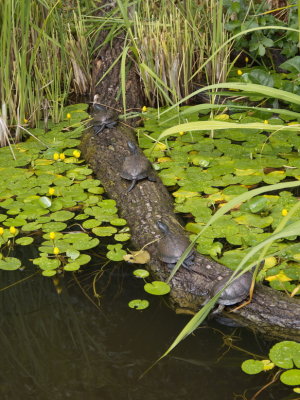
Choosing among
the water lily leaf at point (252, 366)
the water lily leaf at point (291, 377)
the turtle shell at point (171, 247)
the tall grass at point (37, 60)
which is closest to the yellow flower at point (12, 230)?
the turtle shell at point (171, 247)

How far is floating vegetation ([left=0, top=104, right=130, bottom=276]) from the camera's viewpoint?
3.17 m

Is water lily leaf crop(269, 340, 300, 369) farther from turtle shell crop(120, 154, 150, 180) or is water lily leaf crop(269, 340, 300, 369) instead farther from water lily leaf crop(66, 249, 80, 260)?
turtle shell crop(120, 154, 150, 180)

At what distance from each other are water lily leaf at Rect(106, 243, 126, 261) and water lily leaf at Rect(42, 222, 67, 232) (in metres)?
0.29

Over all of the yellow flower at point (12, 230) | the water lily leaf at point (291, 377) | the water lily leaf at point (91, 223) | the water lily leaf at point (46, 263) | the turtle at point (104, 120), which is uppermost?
the turtle at point (104, 120)

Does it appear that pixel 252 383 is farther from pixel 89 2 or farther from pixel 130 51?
pixel 89 2

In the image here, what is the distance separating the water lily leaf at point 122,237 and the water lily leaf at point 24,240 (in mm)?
410

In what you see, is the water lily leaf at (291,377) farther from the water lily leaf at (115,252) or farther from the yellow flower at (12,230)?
the yellow flower at (12,230)

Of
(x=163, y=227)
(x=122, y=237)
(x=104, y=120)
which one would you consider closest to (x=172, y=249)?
(x=163, y=227)

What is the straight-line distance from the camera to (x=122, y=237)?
328 cm

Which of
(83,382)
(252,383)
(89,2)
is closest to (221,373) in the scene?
(252,383)

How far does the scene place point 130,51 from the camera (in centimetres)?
477

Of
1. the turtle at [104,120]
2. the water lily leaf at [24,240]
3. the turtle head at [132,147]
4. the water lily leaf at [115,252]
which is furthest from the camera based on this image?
the turtle at [104,120]

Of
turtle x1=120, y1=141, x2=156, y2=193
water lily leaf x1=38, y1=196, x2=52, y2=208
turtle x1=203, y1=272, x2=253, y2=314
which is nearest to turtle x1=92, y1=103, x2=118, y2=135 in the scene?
turtle x1=120, y1=141, x2=156, y2=193

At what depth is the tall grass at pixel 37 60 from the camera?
158 inches
